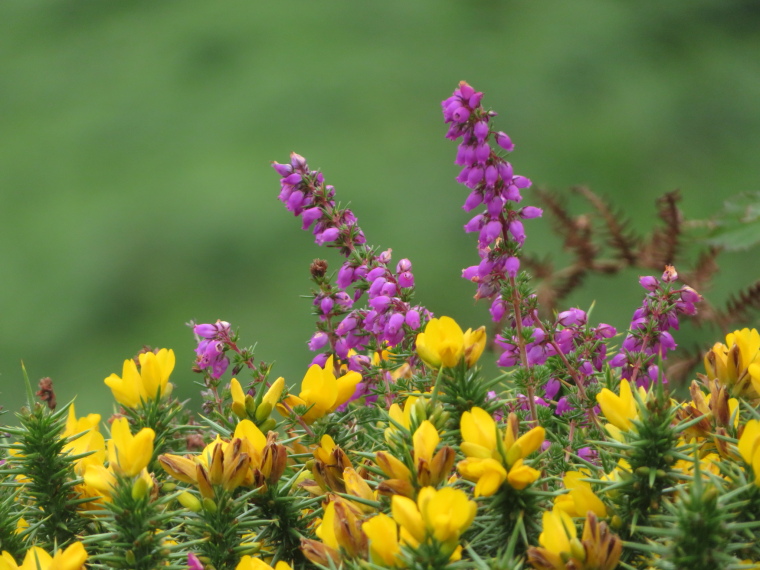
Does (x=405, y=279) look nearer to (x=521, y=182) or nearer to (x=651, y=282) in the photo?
(x=521, y=182)

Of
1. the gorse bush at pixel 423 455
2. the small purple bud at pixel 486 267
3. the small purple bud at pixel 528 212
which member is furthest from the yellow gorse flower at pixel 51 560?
Answer: the small purple bud at pixel 528 212

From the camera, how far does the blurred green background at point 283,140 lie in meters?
4.46

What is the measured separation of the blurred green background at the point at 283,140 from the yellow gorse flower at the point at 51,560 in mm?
2973

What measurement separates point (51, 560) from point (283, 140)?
4.61 metres

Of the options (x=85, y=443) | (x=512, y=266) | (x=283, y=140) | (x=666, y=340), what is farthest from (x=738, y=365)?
(x=283, y=140)

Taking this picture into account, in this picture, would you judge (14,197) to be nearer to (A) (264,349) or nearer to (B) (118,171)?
(B) (118,171)

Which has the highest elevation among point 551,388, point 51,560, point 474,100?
point 474,100

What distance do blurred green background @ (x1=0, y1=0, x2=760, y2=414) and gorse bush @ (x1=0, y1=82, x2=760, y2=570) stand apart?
2.70 metres

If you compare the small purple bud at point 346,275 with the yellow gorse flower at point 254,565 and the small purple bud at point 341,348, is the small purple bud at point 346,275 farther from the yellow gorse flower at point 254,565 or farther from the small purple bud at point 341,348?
the yellow gorse flower at point 254,565

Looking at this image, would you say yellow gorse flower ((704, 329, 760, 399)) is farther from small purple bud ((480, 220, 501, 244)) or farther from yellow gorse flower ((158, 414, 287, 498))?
yellow gorse flower ((158, 414, 287, 498))

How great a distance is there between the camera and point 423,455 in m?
0.85

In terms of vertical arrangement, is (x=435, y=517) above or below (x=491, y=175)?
below

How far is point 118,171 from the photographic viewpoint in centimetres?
547

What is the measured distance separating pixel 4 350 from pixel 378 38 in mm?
3288
